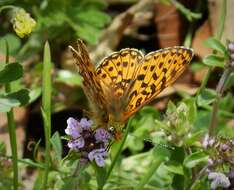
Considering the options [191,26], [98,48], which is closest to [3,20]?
[98,48]

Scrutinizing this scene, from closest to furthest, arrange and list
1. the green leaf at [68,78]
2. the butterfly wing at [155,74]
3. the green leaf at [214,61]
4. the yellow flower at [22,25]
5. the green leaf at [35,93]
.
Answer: the butterfly wing at [155,74] → the yellow flower at [22,25] → the green leaf at [214,61] → the green leaf at [35,93] → the green leaf at [68,78]

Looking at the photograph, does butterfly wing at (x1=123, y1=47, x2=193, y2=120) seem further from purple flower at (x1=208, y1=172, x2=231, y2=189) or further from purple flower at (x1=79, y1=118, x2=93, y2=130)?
purple flower at (x1=208, y1=172, x2=231, y2=189)

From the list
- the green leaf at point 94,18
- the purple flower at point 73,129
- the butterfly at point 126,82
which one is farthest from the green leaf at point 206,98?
the green leaf at point 94,18

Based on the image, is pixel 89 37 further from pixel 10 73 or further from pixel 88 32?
pixel 10 73

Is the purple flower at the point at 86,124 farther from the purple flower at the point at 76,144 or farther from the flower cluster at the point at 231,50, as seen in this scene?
the flower cluster at the point at 231,50

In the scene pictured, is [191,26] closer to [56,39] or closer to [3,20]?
[56,39]

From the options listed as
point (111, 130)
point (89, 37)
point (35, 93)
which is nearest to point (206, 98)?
point (111, 130)

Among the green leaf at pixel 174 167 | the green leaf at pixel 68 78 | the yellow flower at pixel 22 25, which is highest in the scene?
the yellow flower at pixel 22 25

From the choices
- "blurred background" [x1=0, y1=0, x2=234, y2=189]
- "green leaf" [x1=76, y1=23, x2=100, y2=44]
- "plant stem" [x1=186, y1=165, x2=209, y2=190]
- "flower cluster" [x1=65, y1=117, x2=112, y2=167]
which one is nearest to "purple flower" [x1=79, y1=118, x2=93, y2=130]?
"flower cluster" [x1=65, y1=117, x2=112, y2=167]
